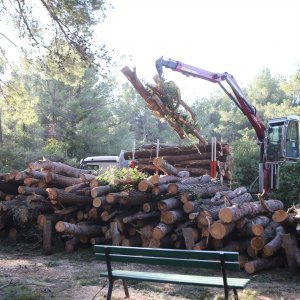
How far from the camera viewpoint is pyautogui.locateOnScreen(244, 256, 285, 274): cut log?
7.30 metres

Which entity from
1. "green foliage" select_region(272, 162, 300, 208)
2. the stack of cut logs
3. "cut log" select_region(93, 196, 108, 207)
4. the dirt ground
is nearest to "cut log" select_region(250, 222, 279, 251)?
the stack of cut logs

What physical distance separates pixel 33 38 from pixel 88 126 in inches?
710

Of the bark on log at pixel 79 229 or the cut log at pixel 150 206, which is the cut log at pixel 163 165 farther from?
the bark on log at pixel 79 229

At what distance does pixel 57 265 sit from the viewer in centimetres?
826

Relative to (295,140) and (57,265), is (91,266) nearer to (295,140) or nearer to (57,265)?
(57,265)

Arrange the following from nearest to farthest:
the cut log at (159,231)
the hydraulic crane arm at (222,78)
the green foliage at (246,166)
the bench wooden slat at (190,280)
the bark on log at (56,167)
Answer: the bench wooden slat at (190,280), the cut log at (159,231), the bark on log at (56,167), the hydraulic crane arm at (222,78), the green foliage at (246,166)

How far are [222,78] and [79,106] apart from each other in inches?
745

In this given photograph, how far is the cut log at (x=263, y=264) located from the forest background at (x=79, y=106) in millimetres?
7170

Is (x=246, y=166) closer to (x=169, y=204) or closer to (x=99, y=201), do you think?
(x=169, y=204)

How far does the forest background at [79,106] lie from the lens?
12297 millimetres

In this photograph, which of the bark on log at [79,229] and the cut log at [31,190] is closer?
the bark on log at [79,229]

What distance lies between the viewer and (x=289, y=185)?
1712 centimetres

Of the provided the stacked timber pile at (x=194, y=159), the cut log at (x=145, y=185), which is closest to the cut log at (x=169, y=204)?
the cut log at (x=145, y=185)

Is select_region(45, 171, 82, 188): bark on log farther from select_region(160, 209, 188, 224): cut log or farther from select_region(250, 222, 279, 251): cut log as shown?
select_region(250, 222, 279, 251): cut log
